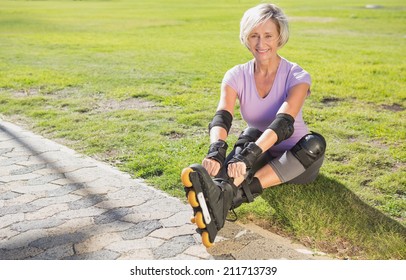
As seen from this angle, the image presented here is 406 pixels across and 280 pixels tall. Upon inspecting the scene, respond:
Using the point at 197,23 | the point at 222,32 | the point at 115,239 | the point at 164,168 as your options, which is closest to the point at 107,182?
the point at 164,168

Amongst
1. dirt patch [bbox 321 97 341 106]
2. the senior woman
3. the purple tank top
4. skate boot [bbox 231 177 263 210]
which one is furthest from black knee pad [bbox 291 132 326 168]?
dirt patch [bbox 321 97 341 106]

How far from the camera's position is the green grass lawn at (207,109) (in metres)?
3.09

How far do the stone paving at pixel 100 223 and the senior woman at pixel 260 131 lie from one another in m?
0.22

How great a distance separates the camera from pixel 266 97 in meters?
3.27

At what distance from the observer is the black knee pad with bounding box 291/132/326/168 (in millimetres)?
3125

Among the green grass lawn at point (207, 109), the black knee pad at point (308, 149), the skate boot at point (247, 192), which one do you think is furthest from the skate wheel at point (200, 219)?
the black knee pad at point (308, 149)

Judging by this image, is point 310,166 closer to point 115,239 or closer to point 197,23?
point 115,239

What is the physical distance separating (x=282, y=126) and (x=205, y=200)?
2.32 ft

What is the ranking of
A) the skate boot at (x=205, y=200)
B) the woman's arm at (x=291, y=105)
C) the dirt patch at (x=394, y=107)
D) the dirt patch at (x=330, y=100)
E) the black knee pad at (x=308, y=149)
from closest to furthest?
the skate boot at (x=205, y=200), the woman's arm at (x=291, y=105), the black knee pad at (x=308, y=149), the dirt patch at (x=394, y=107), the dirt patch at (x=330, y=100)

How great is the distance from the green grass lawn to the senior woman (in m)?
0.22

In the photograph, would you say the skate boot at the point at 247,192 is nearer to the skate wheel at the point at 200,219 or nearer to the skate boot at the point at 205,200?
the skate boot at the point at 205,200

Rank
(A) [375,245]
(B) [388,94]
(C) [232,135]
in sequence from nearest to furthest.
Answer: (A) [375,245] < (C) [232,135] < (B) [388,94]

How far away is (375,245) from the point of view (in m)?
2.75
